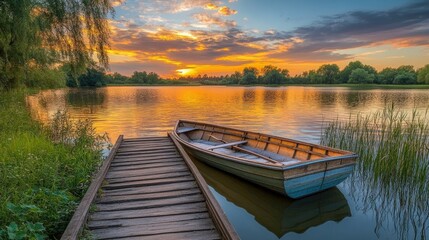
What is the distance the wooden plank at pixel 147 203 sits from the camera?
382 centimetres

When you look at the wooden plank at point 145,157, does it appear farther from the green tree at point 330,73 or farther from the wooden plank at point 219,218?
the green tree at point 330,73

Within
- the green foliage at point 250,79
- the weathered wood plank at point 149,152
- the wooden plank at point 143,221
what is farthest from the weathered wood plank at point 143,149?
the green foliage at point 250,79

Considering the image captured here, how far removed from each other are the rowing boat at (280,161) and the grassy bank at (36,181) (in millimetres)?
3245

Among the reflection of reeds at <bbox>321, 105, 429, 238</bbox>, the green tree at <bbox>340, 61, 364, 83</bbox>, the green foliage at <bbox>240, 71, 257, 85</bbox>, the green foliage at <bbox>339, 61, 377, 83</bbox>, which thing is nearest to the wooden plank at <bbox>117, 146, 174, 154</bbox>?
the reflection of reeds at <bbox>321, 105, 429, 238</bbox>

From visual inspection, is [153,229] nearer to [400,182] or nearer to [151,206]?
[151,206]

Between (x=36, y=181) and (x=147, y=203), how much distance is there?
70.7 inches

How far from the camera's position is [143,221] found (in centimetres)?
344

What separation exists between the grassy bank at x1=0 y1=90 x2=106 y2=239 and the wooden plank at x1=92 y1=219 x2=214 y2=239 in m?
0.59

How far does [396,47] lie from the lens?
22641 mm

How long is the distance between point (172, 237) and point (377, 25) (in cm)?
2898

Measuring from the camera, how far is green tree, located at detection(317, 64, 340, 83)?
87.8 metres

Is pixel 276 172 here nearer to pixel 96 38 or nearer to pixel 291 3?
pixel 96 38

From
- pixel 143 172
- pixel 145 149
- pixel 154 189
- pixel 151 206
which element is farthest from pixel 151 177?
pixel 145 149

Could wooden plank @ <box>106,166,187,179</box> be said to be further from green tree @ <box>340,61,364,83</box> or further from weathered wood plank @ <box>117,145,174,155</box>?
green tree @ <box>340,61,364,83</box>
